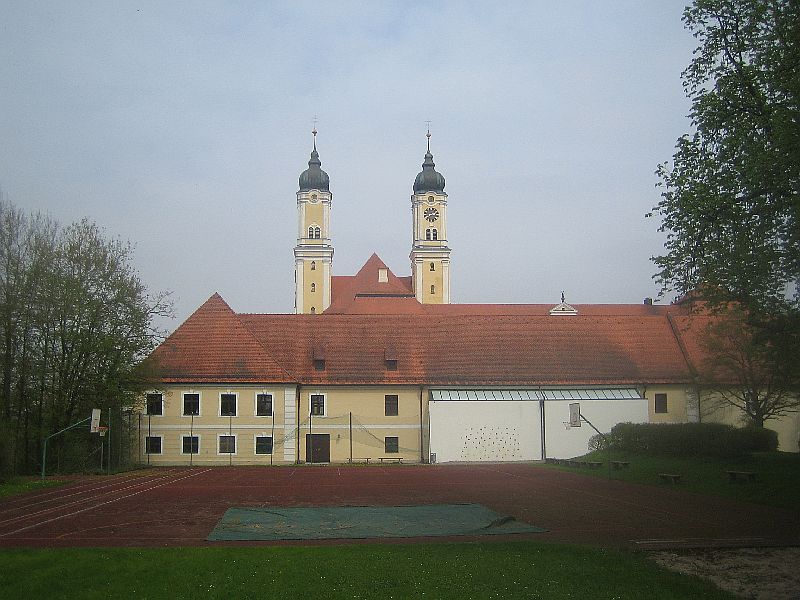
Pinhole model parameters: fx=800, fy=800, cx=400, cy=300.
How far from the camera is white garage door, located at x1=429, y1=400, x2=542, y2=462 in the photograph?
3994 cm

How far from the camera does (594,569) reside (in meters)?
11.4

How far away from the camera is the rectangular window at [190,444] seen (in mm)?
39906

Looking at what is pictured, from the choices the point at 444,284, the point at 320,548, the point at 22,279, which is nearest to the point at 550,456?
the point at 22,279

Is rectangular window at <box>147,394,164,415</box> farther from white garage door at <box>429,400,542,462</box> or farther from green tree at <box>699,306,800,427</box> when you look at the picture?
green tree at <box>699,306,800,427</box>

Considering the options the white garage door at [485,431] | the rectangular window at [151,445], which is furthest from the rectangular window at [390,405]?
the rectangular window at [151,445]

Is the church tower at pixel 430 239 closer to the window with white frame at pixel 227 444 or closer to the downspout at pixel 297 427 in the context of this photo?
the downspout at pixel 297 427

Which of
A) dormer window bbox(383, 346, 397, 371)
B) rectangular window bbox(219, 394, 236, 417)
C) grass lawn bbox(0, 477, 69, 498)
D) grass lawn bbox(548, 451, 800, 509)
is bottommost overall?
grass lawn bbox(0, 477, 69, 498)

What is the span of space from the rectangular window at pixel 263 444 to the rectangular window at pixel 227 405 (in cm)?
178

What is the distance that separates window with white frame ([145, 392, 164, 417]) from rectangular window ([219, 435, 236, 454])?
3348 mm

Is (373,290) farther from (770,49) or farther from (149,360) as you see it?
(770,49)

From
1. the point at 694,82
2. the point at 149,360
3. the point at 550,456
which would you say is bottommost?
the point at 550,456

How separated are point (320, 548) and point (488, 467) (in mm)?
23935

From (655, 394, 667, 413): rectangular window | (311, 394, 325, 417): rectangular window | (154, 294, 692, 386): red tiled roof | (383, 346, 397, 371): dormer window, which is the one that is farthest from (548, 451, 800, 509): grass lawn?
(311, 394, 325, 417): rectangular window

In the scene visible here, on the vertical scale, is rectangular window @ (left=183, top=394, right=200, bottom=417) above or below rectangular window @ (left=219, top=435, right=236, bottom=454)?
above
